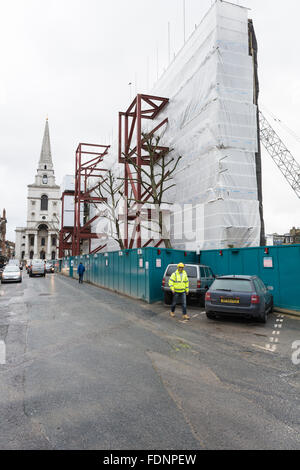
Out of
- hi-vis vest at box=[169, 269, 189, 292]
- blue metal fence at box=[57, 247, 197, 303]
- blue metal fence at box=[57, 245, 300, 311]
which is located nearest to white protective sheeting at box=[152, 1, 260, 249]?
blue metal fence at box=[57, 245, 300, 311]

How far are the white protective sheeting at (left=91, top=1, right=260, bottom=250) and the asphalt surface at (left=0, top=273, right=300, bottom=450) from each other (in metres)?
7.96

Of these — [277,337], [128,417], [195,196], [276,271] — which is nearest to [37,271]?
[195,196]

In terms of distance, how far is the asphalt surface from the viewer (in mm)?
3234

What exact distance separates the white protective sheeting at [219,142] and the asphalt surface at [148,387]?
796 cm

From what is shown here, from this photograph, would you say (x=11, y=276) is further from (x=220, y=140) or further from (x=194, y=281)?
(x=220, y=140)

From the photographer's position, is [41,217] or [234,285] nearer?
[234,285]

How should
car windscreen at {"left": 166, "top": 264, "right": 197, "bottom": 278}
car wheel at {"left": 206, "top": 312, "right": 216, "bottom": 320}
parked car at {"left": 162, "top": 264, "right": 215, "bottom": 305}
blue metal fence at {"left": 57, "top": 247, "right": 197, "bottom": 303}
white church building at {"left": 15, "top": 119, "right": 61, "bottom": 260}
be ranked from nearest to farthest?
car wheel at {"left": 206, "top": 312, "right": 216, "bottom": 320} → parked car at {"left": 162, "top": 264, "right": 215, "bottom": 305} → car windscreen at {"left": 166, "top": 264, "right": 197, "bottom": 278} → blue metal fence at {"left": 57, "top": 247, "right": 197, "bottom": 303} → white church building at {"left": 15, "top": 119, "right": 61, "bottom": 260}

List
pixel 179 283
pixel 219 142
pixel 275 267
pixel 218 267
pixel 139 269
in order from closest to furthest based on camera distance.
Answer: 1. pixel 179 283
2. pixel 275 267
3. pixel 139 269
4. pixel 218 267
5. pixel 219 142

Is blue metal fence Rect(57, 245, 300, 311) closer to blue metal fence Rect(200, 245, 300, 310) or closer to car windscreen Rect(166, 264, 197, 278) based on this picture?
blue metal fence Rect(200, 245, 300, 310)

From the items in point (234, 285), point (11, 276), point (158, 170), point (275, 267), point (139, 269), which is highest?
point (158, 170)

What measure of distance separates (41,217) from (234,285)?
108 m

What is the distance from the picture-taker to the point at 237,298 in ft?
30.0

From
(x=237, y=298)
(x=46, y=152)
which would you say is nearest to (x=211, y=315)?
(x=237, y=298)
